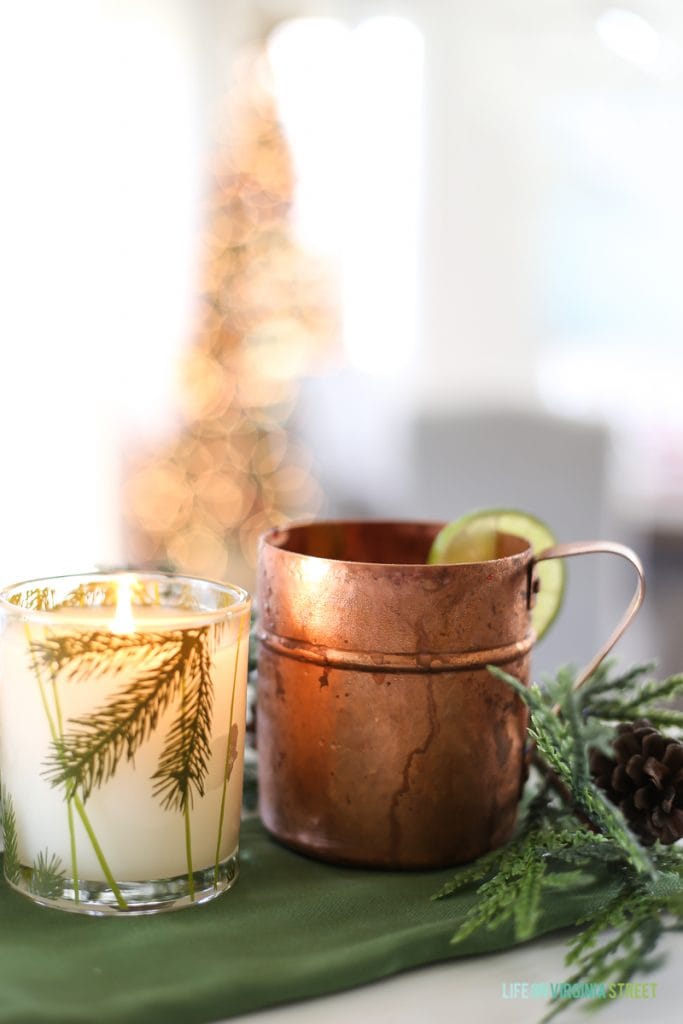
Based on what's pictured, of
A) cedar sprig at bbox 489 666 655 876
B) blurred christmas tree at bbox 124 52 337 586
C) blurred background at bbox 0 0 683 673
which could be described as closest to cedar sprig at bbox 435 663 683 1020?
cedar sprig at bbox 489 666 655 876

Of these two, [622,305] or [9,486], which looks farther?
[622,305]

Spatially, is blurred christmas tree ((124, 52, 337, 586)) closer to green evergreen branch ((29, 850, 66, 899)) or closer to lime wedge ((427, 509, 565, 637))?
lime wedge ((427, 509, 565, 637))

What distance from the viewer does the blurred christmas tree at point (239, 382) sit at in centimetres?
325

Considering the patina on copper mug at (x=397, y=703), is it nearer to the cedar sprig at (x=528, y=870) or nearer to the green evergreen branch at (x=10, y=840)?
the cedar sprig at (x=528, y=870)

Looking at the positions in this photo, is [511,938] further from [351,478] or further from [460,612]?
[351,478]

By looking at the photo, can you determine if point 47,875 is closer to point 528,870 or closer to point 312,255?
point 528,870

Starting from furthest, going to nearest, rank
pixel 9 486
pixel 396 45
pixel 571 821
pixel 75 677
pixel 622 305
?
pixel 622 305 → pixel 396 45 → pixel 9 486 → pixel 571 821 → pixel 75 677

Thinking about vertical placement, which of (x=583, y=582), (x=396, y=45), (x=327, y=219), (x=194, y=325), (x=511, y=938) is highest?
(x=396, y=45)

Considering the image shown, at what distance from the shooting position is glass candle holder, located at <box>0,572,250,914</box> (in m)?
0.47

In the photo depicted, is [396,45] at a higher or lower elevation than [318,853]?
higher

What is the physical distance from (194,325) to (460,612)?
2.94 m

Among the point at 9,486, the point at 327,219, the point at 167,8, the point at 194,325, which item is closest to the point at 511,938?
the point at 9,486

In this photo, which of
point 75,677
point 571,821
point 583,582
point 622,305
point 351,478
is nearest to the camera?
point 75,677

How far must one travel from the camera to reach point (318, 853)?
55cm
